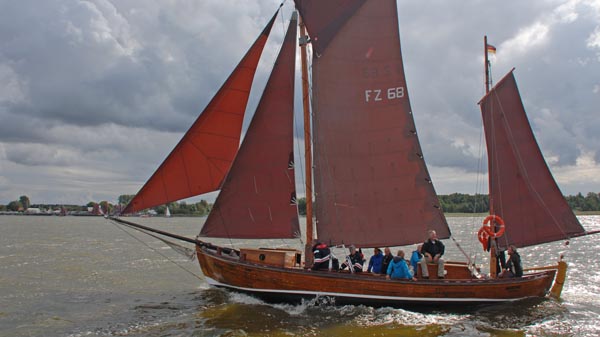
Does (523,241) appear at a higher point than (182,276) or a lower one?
higher

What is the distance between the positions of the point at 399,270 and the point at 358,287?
5.17ft

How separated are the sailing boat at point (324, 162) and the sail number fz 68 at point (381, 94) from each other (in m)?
0.04

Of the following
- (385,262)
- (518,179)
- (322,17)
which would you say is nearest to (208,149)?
(322,17)

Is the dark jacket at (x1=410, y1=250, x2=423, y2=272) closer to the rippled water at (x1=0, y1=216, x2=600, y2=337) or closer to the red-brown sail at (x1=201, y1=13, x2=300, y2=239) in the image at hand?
the rippled water at (x1=0, y1=216, x2=600, y2=337)

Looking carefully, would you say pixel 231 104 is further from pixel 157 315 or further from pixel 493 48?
pixel 493 48

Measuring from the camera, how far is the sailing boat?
1777 centimetres

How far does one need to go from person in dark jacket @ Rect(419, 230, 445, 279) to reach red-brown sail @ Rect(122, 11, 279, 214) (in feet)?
26.0

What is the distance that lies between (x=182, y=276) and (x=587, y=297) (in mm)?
20185

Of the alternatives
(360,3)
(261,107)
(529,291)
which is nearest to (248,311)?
(261,107)

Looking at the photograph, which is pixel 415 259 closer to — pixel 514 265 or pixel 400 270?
pixel 400 270

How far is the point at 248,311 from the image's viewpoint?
17188 millimetres

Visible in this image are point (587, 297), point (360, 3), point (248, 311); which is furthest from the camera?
point (587, 297)

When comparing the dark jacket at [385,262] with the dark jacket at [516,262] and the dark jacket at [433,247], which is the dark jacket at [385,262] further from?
the dark jacket at [516,262]

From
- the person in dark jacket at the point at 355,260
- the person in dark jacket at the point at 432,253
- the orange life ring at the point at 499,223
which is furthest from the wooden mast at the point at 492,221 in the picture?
the person in dark jacket at the point at 355,260
